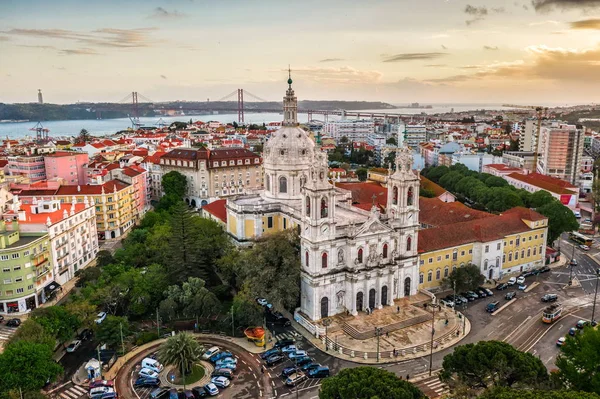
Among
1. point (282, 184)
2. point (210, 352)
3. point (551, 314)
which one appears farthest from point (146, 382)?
point (551, 314)

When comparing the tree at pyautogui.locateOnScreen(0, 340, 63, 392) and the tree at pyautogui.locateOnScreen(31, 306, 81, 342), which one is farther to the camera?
the tree at pyautogui.locateOnScreen(31, 306, 81, 342)

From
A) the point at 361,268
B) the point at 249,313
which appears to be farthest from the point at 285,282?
the point at 361,268

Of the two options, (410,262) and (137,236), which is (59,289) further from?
(410,262)

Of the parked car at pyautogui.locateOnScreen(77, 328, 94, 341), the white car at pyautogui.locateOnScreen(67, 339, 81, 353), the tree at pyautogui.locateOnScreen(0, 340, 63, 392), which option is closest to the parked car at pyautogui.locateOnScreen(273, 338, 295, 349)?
the parked car at pyautogui.locateOnScreen(77, 328, 94, 341)

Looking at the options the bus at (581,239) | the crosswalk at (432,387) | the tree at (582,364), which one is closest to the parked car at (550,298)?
the crosswalk at (432,387)

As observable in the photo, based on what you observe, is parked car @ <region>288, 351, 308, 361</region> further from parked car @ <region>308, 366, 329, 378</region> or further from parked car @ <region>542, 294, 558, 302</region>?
parked car @ <region>542, 294, 558, 302</region>

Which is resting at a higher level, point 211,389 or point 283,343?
point 211,389

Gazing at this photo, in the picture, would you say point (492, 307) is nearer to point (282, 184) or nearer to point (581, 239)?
point (282, 184)
